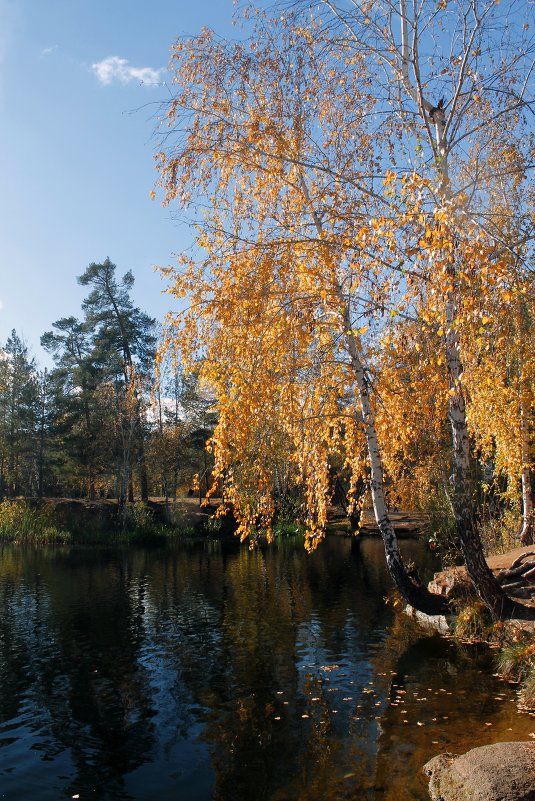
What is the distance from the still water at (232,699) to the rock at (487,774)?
26 centimetres

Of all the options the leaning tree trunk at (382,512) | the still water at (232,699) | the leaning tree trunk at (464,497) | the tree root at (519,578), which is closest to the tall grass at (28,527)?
the still water at (232,699)

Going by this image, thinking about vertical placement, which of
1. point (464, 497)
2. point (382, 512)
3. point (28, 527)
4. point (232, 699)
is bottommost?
point (232, 699)

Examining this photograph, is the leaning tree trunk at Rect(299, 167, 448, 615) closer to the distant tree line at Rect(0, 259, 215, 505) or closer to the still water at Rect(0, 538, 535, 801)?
the still water at Rect(0, 538, 535, 801)

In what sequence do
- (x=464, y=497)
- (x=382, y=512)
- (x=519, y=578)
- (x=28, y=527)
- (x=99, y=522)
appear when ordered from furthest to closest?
1. (x=99, y=522)
2. (x=28, y=527)
3. (x=519, y=578)
4. (x=382, y=512)
5. (x=464, y=497)

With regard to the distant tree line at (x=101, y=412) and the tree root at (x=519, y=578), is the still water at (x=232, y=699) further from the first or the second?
the distant tree line at (x=101, y=412)

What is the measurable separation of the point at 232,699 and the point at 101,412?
1290 inches

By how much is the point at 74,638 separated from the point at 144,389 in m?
27.6

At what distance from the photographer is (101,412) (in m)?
40.2

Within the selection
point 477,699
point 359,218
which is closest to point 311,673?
point 477,699

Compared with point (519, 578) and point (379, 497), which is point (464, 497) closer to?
point (379, 497)

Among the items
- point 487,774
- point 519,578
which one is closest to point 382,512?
point 519,578

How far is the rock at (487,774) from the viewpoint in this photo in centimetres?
548

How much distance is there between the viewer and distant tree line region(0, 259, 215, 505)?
131 ft

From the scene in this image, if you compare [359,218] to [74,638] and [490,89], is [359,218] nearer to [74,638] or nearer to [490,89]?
[490,89]
